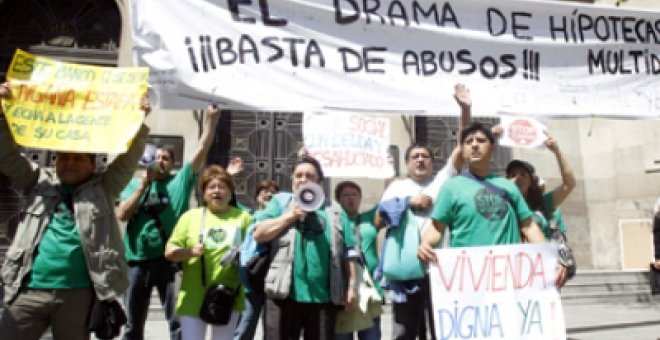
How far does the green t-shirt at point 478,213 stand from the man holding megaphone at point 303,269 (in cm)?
76

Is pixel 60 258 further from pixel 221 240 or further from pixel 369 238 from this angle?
pixel 369 238

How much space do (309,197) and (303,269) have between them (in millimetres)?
475

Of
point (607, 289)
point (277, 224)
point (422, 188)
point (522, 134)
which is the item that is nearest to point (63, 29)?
point (522, 134)

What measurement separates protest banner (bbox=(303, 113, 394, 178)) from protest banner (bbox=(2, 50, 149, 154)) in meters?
2.81

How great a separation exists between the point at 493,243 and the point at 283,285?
1.40 m

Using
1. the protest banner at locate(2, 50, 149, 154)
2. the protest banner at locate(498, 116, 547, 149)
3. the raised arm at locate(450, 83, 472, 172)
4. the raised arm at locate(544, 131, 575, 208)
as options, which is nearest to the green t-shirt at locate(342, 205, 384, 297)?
the raised arm at locate(450, 83, 472, 172)

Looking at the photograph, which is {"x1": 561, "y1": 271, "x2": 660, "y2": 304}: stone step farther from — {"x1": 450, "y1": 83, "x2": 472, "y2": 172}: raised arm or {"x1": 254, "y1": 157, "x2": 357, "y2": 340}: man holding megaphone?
{"x1": 254, "y1": 157, "x2": 357, "y2": 340}: man holding megaphone

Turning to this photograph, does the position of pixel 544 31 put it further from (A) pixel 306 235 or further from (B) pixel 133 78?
(B) pixel 133 78

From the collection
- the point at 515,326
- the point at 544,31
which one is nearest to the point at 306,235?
the point at 515,326

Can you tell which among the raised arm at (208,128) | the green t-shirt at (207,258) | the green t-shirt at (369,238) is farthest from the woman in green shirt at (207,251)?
the green t-shirt at (369,238)

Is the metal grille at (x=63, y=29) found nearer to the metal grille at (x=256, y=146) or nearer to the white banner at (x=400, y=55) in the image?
the metal grille at (x=256, y=146)

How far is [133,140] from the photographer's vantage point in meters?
3.57

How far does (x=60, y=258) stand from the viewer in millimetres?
3238

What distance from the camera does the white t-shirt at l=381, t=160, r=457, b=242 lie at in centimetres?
424
